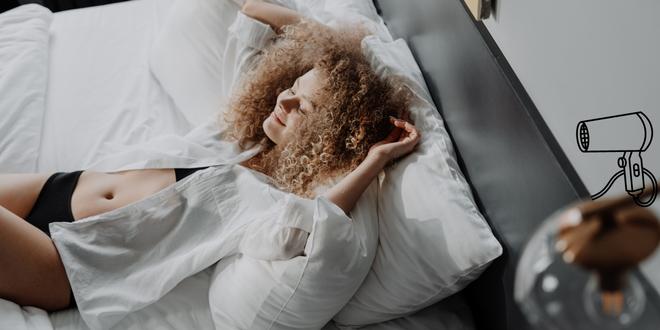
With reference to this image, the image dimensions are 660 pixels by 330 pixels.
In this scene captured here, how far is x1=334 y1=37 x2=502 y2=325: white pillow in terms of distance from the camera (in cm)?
99

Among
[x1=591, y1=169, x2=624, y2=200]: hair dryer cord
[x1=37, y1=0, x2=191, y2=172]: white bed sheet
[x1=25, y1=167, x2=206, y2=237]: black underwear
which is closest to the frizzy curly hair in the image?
[x1=25, y1=167, x2=206, y2=237]: black underwear

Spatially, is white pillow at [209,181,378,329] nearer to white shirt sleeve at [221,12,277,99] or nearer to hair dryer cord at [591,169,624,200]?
hair dryer cord at [591,169,624,200]

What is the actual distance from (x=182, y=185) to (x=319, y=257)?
0.47 meters

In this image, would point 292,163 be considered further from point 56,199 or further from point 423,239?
point 56,199

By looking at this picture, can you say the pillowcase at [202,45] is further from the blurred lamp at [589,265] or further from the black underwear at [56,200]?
the blurred lamp at [589,265]

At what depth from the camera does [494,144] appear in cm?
97

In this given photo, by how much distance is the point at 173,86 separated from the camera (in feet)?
5.45

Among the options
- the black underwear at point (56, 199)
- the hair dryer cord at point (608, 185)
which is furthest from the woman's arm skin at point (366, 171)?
the hair dryer cord at point (608, 185)

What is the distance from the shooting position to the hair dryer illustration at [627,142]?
21.8 inches

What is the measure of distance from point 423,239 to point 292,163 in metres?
0.40

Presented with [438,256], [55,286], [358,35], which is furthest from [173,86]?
[438,256]

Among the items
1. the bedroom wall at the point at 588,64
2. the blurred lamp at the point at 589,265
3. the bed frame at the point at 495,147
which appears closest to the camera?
the blurred lamp at the point at 589,265

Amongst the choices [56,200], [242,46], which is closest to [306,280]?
[56,200]

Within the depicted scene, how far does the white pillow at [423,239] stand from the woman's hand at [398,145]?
0.02 metres
